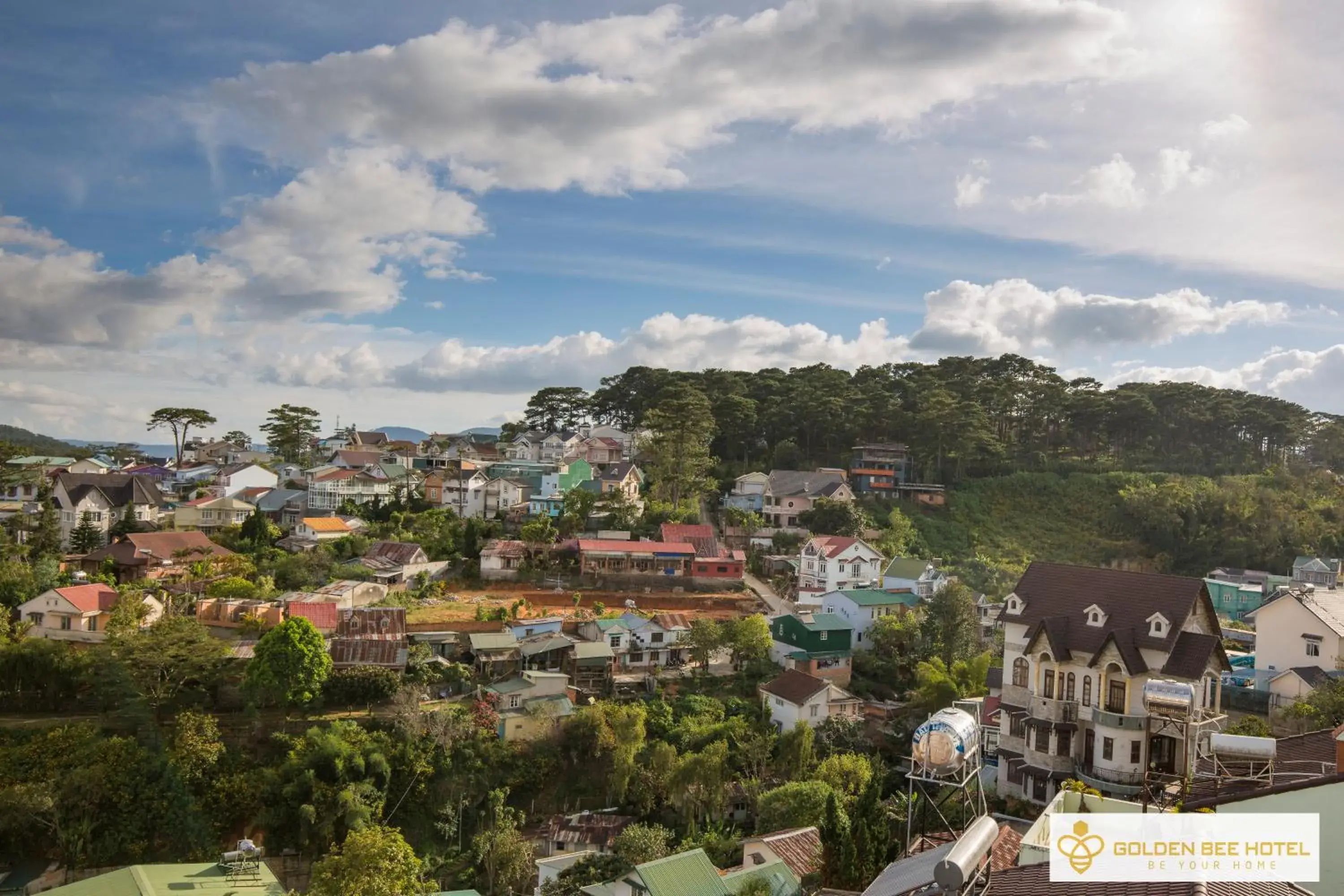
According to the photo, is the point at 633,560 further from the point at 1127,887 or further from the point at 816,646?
the point at 1127,887

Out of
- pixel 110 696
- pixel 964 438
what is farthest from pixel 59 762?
pixel 964 438

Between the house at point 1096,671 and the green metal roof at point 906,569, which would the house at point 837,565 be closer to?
the green metal roof at point 906,569

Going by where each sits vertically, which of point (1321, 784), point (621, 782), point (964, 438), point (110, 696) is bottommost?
point (621, 782)

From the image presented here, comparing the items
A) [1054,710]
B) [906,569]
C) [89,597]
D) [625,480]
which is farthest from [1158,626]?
[89,597]

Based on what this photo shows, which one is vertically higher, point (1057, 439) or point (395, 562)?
point (1057, 439)

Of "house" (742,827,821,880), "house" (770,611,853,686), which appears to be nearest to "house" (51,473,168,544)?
"house" (770,611,853,686)

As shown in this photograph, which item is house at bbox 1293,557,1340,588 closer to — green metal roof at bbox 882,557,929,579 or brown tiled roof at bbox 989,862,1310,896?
green metal roof at bbox 882,557,929,579

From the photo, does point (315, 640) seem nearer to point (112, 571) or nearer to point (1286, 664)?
point (112, 571)
